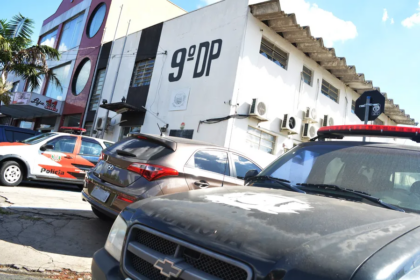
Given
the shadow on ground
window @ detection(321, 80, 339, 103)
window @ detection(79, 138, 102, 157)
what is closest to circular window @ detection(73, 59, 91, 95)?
window @ detection(79, 138, 102, 157)

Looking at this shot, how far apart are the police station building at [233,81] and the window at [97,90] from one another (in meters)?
1.60

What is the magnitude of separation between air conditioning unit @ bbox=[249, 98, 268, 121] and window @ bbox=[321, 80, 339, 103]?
6115mm

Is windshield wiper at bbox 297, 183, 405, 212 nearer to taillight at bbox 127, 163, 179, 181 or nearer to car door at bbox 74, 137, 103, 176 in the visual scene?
taillight at bbox 127, 163, 179, 181

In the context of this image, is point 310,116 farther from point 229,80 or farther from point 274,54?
point 229,80

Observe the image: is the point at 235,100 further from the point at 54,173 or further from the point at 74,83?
the point at 74,83

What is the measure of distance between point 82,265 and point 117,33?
20.1 metres

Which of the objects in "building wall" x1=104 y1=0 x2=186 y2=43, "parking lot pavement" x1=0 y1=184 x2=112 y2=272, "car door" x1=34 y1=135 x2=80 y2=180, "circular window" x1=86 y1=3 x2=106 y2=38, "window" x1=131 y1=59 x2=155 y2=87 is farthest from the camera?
"circular window" x1=86 y1=3 x2=106 y2=38

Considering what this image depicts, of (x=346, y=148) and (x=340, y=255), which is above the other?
Result: (x=346, y=148)

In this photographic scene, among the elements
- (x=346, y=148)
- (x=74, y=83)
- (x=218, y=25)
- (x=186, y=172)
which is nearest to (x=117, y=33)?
(x=74, y=83)

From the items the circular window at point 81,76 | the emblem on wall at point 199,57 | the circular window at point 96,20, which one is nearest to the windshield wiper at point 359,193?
the emblem on wall at point 199,57

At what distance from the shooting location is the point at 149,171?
3.85 meters

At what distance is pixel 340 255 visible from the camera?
1.21 meters

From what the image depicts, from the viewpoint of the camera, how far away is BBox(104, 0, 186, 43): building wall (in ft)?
68.0

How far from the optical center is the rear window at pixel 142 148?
4.07 m
